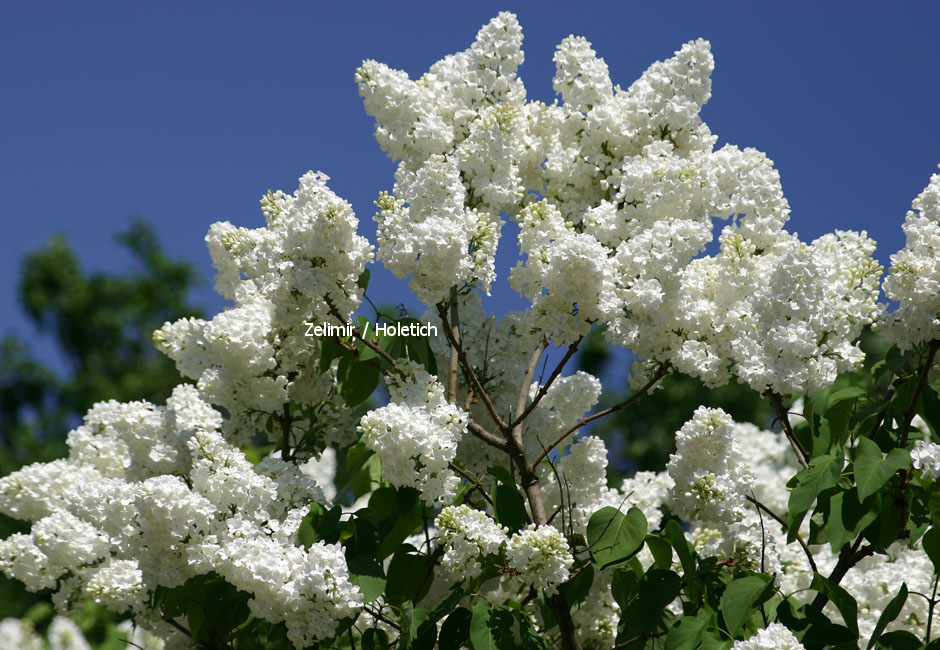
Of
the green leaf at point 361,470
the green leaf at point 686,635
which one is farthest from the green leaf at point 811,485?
the green leaf at point 361,470

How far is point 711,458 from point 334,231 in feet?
5.74

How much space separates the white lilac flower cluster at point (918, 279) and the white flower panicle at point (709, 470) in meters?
0.76

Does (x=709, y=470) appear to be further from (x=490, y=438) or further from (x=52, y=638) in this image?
(x=52, y=638)

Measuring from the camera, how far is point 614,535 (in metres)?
3.76

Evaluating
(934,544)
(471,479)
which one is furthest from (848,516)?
(471,479)

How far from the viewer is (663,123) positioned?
4.91 meters

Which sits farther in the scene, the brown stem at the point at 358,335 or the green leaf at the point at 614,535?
the brown stem at the point at 358,335

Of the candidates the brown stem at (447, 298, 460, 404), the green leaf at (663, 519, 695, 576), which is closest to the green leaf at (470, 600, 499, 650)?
the green leaf at (663, 519, 695, 576)

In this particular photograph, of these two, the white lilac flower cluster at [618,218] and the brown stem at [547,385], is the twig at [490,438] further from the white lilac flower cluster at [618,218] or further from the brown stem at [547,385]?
the white lilac flower cluster at [618,218]

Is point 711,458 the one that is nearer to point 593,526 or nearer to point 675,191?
point 593,526

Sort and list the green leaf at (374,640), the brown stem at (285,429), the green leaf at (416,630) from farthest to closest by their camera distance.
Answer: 1. the brown stem at (285,429)
2. the green leaf at (374,640)
3. the green leaf at (416,630)

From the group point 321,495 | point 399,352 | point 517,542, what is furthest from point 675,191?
point 321,495

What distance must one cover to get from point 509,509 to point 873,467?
4.49ft

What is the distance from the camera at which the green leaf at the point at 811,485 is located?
343 centimetres
